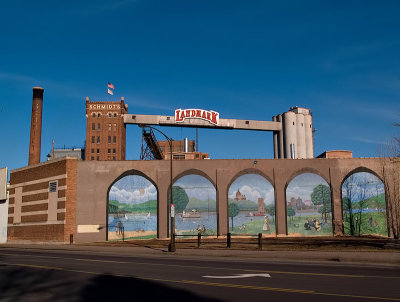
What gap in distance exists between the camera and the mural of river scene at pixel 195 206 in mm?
48119

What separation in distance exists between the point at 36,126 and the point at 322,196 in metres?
43.3

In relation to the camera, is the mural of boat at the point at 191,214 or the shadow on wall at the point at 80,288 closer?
the shadow on wall at the point at 80,288

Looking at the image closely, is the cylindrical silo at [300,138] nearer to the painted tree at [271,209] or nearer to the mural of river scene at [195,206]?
the painted tree at [271,209]

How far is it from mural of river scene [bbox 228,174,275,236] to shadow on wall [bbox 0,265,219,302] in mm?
32535

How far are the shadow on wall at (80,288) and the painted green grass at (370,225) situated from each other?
3711 cm

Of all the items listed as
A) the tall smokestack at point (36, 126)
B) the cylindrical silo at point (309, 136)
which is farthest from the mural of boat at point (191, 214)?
the cylindrical silo at point (309, 136)

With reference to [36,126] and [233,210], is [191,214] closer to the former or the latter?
[233,210]

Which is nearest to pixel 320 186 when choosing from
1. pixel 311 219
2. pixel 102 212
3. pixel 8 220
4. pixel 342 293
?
pixel 311 219

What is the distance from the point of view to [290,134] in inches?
2783

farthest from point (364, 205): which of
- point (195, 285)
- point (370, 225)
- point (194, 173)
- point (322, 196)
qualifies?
point (195, 285)

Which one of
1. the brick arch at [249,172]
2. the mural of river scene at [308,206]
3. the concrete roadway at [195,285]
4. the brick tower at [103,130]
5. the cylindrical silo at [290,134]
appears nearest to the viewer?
the concrete roadway at [195,285]

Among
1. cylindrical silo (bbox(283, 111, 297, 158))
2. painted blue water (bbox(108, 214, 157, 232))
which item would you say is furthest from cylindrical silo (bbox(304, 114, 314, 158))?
painted blue water (bbox(108, 214, 157, 232))

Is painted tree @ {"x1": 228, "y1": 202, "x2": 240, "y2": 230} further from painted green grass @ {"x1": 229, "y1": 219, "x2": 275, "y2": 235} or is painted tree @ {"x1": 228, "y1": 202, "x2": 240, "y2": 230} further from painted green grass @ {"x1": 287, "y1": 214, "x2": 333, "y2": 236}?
painted green grass @ {"x1": 287, "y1": 214, "x2": 333, "y2": 236}

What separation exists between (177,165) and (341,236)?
1968cm
